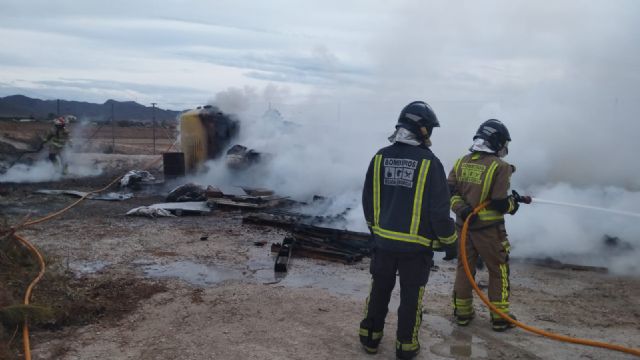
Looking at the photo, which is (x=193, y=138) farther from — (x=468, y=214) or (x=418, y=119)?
(x=418, y=119)

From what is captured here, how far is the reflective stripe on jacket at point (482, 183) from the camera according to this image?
475 cm

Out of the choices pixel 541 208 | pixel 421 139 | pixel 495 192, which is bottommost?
pixel 541 208

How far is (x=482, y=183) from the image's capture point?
15.8ft

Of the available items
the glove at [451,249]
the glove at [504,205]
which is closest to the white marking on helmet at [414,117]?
the glove at [451,249]

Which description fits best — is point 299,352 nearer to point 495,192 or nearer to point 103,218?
point 495,192

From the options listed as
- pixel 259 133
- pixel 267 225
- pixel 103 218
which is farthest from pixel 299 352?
pixel 259 133

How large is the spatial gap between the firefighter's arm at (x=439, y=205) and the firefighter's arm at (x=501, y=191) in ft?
3.21

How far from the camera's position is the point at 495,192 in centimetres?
476

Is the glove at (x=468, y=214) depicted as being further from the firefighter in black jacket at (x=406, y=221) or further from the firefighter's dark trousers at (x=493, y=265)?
the firefighter in black jacket at (x=406, y=221)

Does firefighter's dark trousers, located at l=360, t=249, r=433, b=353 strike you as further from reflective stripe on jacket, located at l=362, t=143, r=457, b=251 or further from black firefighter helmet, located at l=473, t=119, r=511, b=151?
black firefighter helmet, located at l=473, t=119, r=511, b=151

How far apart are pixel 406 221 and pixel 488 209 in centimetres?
124

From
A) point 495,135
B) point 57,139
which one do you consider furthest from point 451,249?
point 57,139

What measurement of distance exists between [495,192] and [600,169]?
664 centimetres

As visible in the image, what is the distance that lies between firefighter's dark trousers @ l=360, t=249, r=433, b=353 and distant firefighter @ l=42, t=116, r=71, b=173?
13350mm
